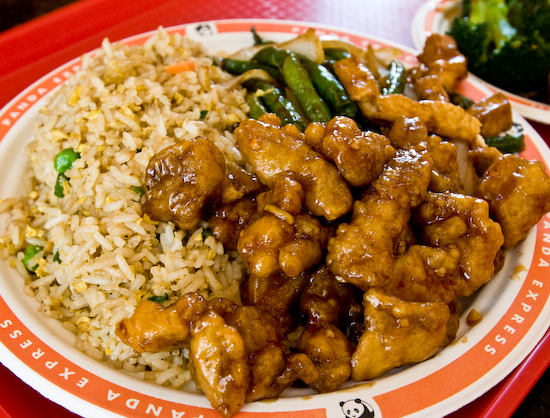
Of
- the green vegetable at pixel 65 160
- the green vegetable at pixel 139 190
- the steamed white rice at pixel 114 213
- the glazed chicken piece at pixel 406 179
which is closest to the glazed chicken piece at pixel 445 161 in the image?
the glazed chicken piece at pixel 406 179

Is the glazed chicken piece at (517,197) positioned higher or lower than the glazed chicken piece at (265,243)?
lower

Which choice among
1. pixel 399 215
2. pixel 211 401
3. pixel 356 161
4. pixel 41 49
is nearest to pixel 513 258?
pixel 399 215

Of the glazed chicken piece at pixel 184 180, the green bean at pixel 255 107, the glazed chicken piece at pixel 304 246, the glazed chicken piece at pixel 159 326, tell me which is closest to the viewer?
the glazed chicken piece at pixel 159 326

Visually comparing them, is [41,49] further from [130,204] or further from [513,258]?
[513,258]

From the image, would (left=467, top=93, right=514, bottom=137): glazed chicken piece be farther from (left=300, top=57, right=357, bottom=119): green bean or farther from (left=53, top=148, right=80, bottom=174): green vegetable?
(left=53, top=148, right=80, bottom=174): green vegetable

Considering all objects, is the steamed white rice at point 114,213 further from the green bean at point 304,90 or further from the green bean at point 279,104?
the green bean at point 304,90

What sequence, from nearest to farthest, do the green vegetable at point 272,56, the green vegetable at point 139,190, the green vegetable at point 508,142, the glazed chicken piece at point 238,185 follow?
the glazed chicken piece at point 238,185
the green vegetable at point 139,190
the green vegetable at point 508,142
the green vegetable at point 272,56

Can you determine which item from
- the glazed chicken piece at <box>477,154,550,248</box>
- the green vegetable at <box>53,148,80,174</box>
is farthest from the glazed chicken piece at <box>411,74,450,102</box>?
the green vegetable at <box>53,148,80,174</box>
